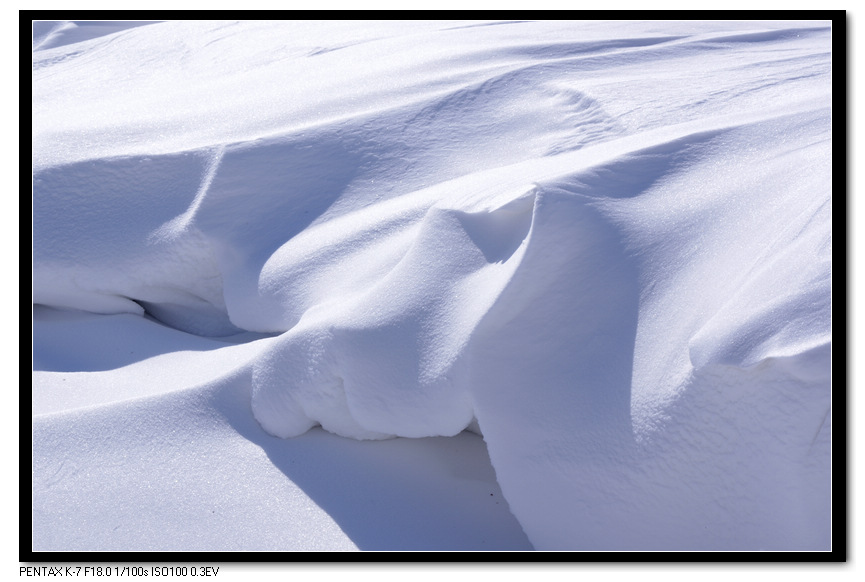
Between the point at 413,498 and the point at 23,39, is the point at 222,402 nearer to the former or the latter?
the point at 413,498

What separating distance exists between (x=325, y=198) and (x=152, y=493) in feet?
3.62

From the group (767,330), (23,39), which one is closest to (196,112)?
(23,39)

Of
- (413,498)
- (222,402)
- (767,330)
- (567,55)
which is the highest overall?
(567,55)

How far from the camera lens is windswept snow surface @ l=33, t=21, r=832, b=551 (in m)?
1.57

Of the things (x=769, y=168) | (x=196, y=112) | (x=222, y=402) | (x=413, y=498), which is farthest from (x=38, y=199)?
(x=769, y=168)

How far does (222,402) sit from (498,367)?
739mm

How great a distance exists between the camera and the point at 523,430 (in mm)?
1679

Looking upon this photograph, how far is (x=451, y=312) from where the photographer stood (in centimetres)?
182

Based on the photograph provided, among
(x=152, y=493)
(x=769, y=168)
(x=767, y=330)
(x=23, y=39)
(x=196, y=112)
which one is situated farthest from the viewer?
(x=196, y=112)

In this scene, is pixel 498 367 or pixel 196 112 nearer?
pixel 498 367

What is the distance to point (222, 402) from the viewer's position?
2031 mm

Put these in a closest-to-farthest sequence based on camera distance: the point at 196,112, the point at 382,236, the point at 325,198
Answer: the point at 382,236 → the point at 325,198 → the point at 196,112

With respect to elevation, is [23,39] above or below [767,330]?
above

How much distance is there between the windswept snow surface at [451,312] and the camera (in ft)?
5.16
